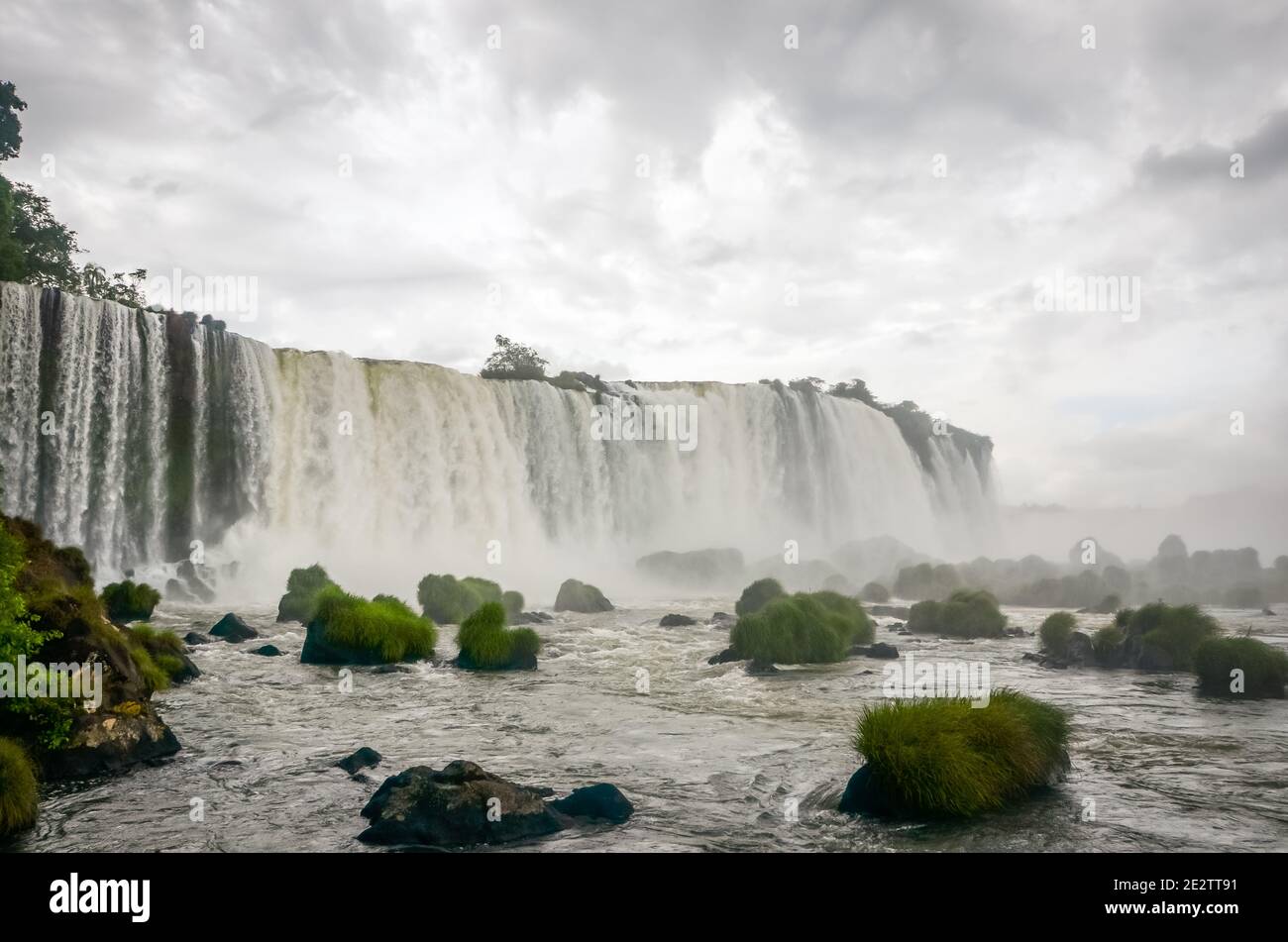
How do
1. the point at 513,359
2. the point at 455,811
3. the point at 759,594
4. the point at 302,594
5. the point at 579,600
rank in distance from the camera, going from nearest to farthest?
the point at 455,811, the point at 302,594, the point at 759,594, the point at 579,600, the point at 513,359

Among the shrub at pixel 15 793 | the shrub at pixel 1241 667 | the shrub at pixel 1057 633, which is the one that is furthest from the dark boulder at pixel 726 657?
the shrub at pixel 15 793

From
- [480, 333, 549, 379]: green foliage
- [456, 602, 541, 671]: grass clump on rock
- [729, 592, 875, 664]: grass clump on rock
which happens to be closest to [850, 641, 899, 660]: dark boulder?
[729, 592, 875, 664]: grass clump on rock

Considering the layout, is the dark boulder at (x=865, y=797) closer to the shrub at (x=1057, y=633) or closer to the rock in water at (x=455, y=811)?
the rock in water at (x=455, y=811)

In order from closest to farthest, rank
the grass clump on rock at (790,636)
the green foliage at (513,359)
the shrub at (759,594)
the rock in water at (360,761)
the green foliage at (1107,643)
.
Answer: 1. the rock in water at (360,761)
2. the grass clump on rock at (790,636)
3. the green foliage at (1107,643)
4. the shrub at (759,594)
5. the green foliage at (513,359)

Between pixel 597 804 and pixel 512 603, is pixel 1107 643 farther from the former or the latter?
pixel 512 603

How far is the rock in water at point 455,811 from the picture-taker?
28.8 ft

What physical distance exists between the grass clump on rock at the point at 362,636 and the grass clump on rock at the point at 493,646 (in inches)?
57.7

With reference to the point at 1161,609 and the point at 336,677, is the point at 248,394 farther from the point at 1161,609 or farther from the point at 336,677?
the point at 1161,609

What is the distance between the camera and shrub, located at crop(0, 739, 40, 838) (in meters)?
8.64

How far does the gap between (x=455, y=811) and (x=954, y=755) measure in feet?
19.1

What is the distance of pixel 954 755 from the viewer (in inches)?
393

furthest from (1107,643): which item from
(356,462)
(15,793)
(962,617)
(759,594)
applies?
(356,462)

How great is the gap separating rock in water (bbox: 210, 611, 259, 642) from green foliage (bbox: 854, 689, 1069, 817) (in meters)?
22.0
